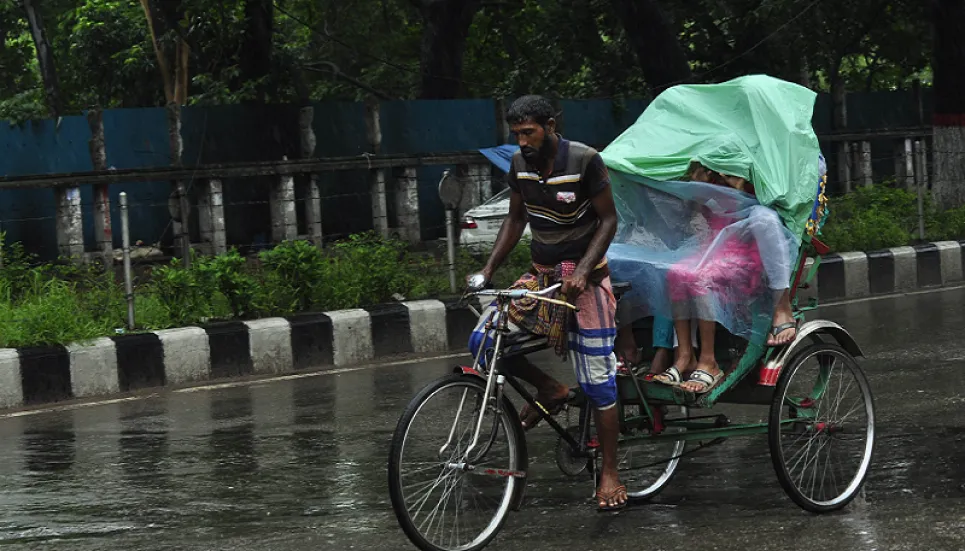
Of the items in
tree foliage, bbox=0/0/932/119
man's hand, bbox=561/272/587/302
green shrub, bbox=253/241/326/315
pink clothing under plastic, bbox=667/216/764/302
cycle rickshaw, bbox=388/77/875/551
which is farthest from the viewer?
tree foliage, bbox=0/0/932/119

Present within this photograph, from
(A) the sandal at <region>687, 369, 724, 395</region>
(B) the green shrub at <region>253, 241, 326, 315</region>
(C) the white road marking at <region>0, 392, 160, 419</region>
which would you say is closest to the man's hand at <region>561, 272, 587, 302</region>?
(A) the sandal at <region>687, 369, 724, 395</region>

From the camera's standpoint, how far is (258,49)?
71.8ft

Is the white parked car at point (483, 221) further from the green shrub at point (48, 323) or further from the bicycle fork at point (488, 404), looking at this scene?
the bicycle fork at point (488, 404)

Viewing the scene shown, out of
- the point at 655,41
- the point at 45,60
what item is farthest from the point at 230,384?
the point at 45,60

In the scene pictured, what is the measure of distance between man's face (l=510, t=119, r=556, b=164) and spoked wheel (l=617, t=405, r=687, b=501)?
1.12m

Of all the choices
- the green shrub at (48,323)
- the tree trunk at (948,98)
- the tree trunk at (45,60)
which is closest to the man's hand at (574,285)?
the green shrub at (48,323)

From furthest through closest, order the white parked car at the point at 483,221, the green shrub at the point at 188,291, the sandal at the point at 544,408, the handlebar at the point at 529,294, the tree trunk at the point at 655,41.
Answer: the tree trunk at the point at 655,41 → the white parked car at the point at 483,221 → the green shrub at the point at 188,291 → the sandal at the point at 544,408 → the handlebar at the point at 529,294

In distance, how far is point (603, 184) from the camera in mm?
5668

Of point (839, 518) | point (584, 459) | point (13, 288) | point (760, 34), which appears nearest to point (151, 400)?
point (13, 288)

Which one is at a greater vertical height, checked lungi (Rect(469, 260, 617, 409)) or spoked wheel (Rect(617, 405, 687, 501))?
checked lungi (Rect(469, 260, 617, 409))

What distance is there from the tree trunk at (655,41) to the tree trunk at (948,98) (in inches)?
160

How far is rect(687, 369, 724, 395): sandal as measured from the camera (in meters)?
6.09

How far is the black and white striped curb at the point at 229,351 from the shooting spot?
9719 mm

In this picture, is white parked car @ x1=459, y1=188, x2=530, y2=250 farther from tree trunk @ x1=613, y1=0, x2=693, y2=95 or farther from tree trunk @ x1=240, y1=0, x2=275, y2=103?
tree trunk @ x1=240, y1=0, x2=275, y2=103
